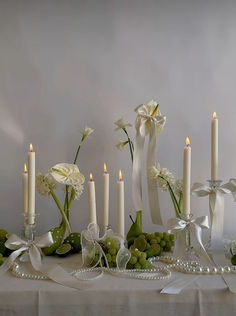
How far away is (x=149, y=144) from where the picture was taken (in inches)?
43.9

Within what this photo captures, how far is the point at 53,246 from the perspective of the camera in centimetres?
101

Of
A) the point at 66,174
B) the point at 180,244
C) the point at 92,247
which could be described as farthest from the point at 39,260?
the point at 180,244

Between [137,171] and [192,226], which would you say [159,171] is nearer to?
[137,171]

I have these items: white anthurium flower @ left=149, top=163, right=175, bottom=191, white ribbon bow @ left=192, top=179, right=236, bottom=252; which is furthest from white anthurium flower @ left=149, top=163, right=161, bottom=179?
white ribbon bow @ left=192, top=179, right=236, bottom=252

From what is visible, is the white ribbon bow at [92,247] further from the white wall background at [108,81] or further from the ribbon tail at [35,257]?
the white wall background at [108,81]

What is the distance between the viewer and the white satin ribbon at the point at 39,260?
2.78 feet

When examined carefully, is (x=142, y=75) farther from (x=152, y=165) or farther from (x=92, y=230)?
(x=92, y=230)

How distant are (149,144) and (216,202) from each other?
0.24 m

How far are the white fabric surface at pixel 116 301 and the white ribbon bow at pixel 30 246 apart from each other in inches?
4.7

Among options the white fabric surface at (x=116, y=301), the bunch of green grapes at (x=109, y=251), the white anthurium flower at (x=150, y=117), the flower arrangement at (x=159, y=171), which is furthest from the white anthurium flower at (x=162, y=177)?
the white fabric surface at (x=116, y=301)

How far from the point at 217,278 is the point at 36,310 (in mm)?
370

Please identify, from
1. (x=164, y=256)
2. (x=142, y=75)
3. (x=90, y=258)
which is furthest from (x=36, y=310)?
(x=142, y=75)

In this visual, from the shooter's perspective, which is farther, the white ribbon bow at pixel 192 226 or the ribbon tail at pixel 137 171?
the ribbon tail at pixel 137 171

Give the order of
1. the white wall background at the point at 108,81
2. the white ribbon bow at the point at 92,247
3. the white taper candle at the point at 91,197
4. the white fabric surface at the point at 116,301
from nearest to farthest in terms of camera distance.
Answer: the white fabric surface at the point at 116,301, the white ribbon bow at the point at 92,247, the white taper candle at the point at 91,197, the white wall background at the point at 108,81
